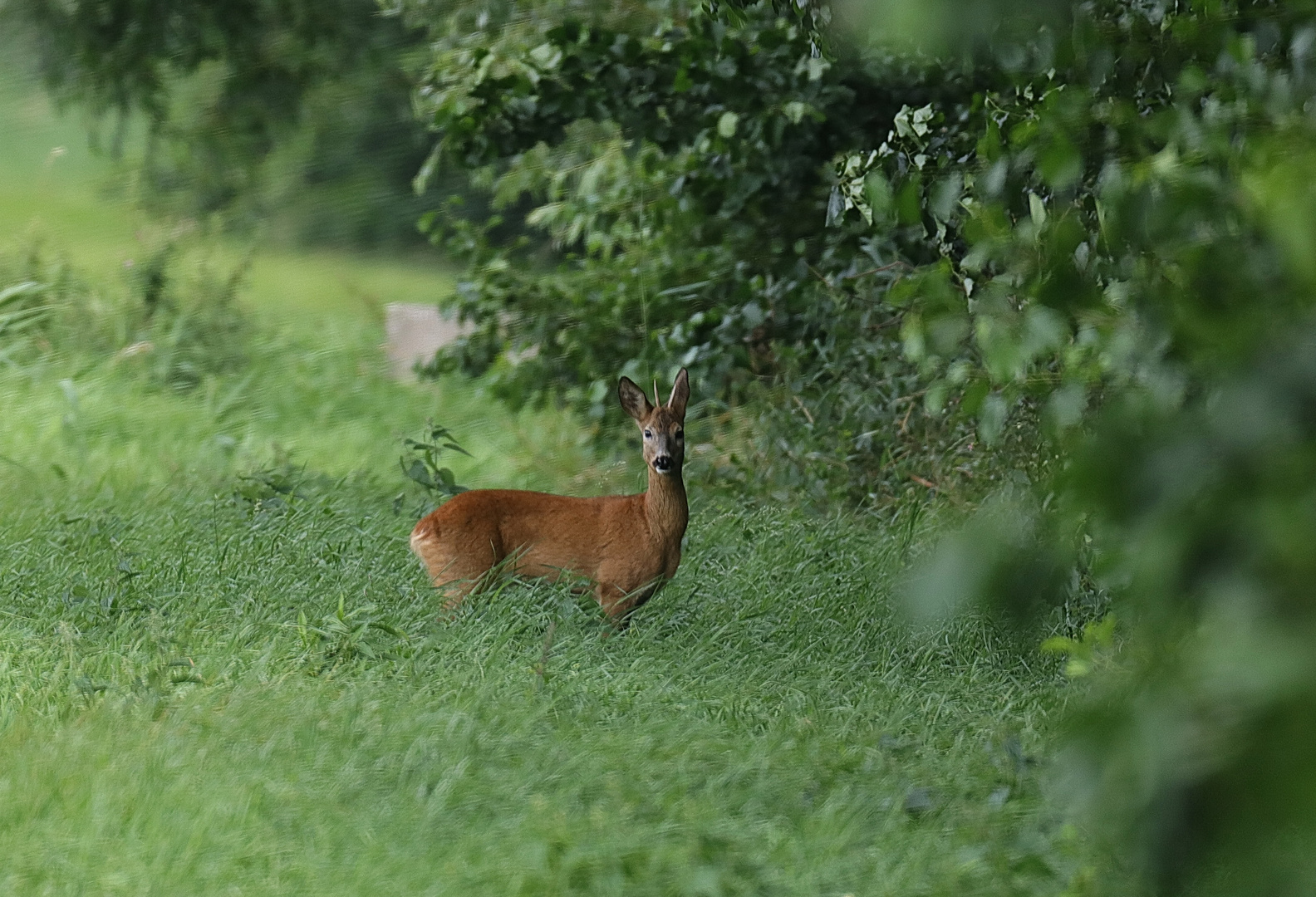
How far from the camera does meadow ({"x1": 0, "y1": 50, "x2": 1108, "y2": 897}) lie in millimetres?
2754

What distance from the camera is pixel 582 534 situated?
473 centimetres

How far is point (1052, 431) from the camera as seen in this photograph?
1.58 meters

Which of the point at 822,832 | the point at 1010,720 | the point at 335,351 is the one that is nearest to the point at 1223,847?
the point at 822,832

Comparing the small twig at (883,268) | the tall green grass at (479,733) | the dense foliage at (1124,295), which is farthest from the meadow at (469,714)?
the small twig at (883,268)

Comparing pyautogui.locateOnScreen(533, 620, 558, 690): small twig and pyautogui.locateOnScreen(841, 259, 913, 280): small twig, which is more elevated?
pyautogui.locateOnScreen(841, 259, 913, 280): small twig

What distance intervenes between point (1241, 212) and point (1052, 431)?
51 cm

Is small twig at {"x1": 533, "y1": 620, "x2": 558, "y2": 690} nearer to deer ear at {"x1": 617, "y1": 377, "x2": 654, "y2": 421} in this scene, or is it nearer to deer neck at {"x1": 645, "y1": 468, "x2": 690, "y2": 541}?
deer neck at {"x1": 645, "y1": 468, "x2": 690, "y2": 541}

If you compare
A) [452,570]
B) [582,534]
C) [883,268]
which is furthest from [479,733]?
[883,268]

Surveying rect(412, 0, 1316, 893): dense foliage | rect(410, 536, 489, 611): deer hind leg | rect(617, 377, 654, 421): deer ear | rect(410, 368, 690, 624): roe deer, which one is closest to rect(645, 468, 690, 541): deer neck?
rect(410, 368, 690, 624): roe deer

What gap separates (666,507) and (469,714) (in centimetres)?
144

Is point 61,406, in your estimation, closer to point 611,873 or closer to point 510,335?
point 510,335

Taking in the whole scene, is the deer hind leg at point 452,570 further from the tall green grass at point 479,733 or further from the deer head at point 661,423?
the deer head at point 661,423

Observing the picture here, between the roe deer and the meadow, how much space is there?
0.31 feet

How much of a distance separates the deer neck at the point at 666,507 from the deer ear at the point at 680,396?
195 mm
